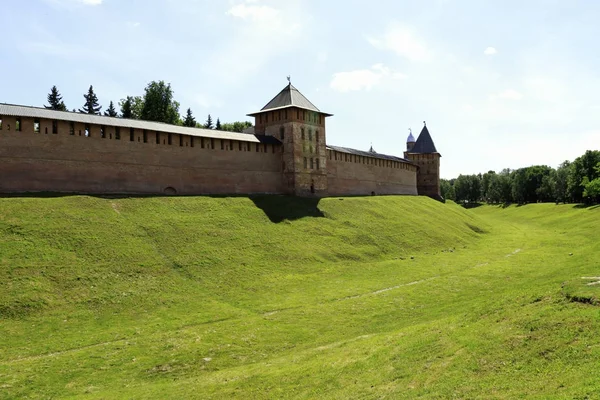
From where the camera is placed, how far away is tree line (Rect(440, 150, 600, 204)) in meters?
71.9

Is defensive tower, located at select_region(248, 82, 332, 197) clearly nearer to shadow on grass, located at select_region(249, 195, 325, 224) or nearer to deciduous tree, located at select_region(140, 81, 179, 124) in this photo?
shadow on grass, located at select_region(249, 195, 325, 224)

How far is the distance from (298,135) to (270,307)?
22448mm

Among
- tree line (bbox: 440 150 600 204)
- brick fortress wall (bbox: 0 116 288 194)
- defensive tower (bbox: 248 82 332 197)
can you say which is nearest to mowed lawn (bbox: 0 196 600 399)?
brick fortress wall (bbox: 0 116 288 194)

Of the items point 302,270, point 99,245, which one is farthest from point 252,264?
point 99,245

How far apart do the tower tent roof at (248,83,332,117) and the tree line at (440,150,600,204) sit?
35.6 m

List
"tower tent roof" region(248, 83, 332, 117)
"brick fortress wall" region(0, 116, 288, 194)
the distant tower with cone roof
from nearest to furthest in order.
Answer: "brick fortress wall" region(0, 116, 288, 194), "tower tent roof" region(248, 83, 332, 117), the distant tower with cone roof

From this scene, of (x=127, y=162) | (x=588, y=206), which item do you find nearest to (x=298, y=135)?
(x=127, y=162)

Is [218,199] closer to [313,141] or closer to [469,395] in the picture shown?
[313,141]

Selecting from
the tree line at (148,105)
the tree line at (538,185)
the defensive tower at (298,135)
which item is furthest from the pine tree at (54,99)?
the tree line at (538,185)

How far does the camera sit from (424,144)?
232ft

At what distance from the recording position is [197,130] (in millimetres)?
35188

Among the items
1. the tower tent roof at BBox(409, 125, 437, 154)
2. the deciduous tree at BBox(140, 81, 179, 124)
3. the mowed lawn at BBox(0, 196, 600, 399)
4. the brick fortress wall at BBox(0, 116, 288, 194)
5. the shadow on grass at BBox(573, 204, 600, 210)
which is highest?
the deciduous tree at BBox(140, 81, 179, 124)

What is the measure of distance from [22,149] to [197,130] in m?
12.4

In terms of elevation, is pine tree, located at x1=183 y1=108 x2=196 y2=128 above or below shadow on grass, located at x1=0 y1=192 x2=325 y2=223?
above
